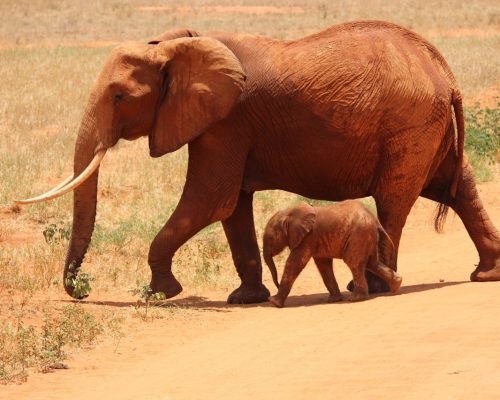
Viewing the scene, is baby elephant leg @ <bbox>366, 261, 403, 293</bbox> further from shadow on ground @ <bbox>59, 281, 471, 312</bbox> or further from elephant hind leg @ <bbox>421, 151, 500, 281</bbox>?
elephant hind leg @ <bbox>421, 151, 500, 281</bbox>

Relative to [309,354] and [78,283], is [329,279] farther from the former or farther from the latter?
[309,354]

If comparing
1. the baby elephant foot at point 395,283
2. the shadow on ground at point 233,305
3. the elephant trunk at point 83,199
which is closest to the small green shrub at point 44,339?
the elephant trunk at point 83,199

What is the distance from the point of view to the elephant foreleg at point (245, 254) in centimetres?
1073

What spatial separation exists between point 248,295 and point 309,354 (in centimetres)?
274

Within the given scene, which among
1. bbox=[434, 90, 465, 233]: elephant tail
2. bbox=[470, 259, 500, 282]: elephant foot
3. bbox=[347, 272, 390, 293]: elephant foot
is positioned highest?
bbox=[434, 90, 465, 233]: elephant tail

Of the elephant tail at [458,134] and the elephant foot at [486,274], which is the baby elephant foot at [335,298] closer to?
the elephant foot at [486,274]

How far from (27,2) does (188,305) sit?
4046cm

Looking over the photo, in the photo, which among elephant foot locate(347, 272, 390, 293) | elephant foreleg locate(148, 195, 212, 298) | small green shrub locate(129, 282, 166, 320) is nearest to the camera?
small green shrub locate(129, 282, 166, 320)

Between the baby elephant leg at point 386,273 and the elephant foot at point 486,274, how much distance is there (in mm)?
1015

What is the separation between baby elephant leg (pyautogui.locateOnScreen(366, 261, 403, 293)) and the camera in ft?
33.4

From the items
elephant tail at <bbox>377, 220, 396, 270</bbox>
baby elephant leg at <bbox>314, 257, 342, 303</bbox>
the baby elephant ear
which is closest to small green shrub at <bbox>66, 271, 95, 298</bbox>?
the baby elephant ear

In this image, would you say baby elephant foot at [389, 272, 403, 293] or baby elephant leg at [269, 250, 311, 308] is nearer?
baby elephant leg at [269, 250, 311, 308]

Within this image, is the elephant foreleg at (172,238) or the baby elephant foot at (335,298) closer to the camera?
the baby elephant foot at (335,298)

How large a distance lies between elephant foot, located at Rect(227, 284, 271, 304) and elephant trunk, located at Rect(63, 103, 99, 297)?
1311 mm
